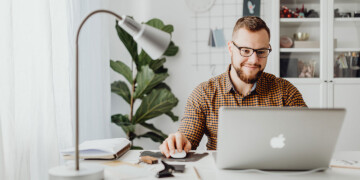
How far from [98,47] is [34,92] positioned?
111 cm

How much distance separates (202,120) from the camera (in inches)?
73.5

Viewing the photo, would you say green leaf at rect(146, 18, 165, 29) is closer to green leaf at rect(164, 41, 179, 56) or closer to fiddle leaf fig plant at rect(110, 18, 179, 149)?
fiddle leaf fig plant at rect(110, 18, 179, 149)

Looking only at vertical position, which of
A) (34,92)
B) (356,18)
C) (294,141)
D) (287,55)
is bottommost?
(294,141)

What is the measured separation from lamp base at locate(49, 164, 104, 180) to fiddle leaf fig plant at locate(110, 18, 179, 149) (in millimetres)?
1863

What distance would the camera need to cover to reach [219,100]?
1.90m

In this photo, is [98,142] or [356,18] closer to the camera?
[98,142]

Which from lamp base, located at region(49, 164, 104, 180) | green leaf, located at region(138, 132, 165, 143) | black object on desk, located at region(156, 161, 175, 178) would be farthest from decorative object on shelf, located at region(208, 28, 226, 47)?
lamp base, located at region(49, 164, 104, 180)

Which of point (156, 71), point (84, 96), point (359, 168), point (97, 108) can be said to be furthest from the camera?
point (156, 71)

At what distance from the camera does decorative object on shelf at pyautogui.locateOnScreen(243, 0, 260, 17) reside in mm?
3395

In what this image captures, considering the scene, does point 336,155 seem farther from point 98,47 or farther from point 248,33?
point 98,47

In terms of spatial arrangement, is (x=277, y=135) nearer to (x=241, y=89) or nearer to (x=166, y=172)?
(x=166, y=172)

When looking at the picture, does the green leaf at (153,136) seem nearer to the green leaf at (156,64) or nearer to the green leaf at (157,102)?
the green leaf at (157,102)

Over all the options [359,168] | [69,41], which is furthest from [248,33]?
[69,41]

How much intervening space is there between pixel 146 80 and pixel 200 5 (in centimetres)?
100
